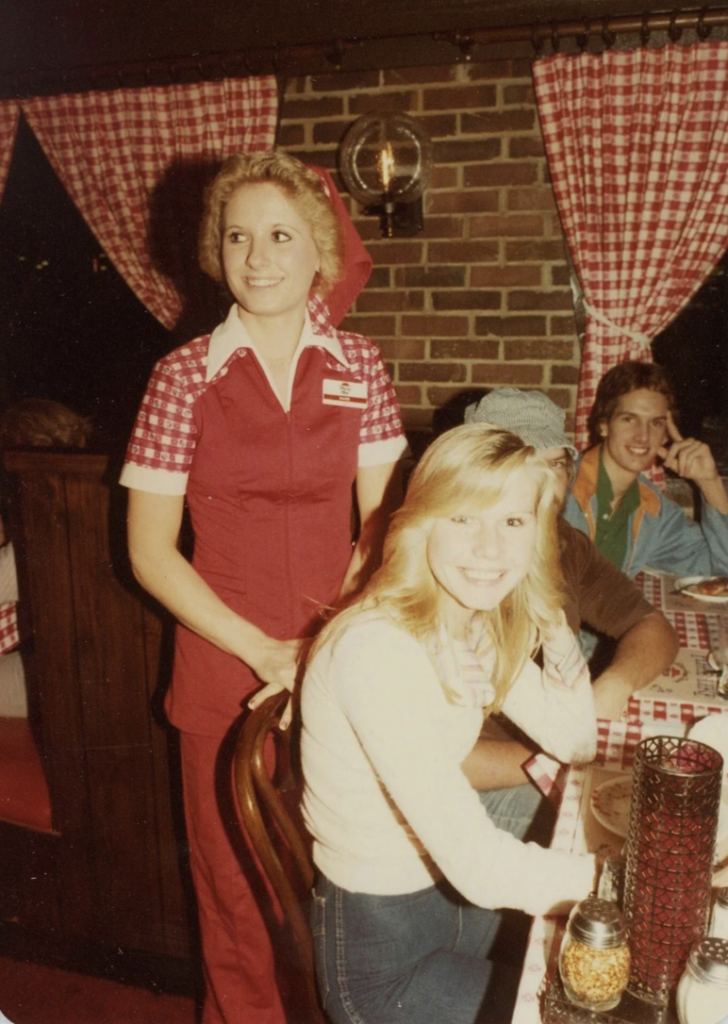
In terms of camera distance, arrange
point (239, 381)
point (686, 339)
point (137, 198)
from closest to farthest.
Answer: point (239, 381) → point (686, 339) → point (137, 198)

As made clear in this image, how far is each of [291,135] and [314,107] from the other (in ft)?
0.50

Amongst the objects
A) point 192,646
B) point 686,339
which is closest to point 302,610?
point 192,646

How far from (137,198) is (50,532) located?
7.26ft

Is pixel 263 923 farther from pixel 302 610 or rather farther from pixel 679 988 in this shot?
pixel 679 988

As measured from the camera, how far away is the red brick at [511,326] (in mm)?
3574

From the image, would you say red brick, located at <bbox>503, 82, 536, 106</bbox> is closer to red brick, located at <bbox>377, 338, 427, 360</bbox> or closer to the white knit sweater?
red brick, located at <bbox>377, 338, 427, 360</bbox>

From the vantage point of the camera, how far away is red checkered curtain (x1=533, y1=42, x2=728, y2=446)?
3146 mm

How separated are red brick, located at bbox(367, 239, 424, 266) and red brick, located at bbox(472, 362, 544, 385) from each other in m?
0.54

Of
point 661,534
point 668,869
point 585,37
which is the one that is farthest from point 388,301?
point 668,869

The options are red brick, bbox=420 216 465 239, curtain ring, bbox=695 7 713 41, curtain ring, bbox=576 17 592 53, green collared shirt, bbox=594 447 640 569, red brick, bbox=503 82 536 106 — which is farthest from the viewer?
red brick, bbox=420 216 465 239

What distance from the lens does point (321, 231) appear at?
1.79m

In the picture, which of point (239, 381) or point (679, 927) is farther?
point (239, 381)

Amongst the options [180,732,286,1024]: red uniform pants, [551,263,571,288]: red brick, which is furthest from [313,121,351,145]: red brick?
[180,732,286,1024]: red uniform pants

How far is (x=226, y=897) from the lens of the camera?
6.31 ft
